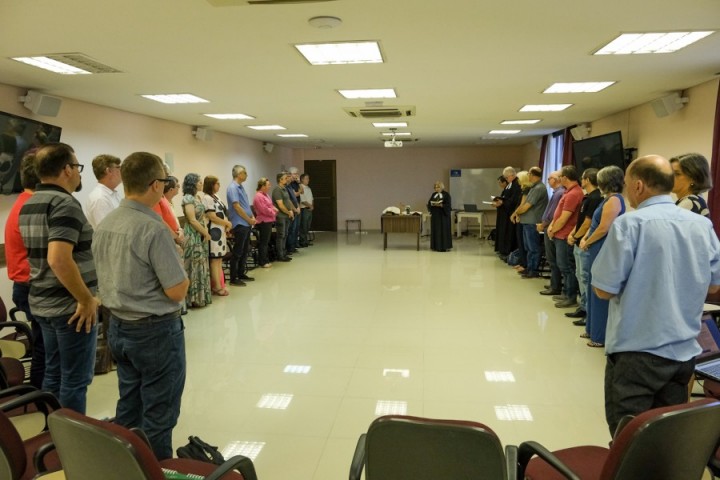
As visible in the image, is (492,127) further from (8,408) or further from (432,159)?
(8,408)

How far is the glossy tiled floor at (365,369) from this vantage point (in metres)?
2.79

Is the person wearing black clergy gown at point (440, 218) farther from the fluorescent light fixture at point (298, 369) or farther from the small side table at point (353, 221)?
the fluorescent light fixture at point (298, 369)

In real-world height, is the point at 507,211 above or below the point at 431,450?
above

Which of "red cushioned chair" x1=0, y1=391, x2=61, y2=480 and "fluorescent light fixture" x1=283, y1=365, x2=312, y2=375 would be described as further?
"fluorescent light fixture" x1=283, y1=365, x2=312, y2=375

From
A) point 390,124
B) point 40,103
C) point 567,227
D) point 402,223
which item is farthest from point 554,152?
point 40,103

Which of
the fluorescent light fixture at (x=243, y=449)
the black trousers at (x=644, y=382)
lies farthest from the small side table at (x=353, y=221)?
the black trousers at (x=644, y=382)

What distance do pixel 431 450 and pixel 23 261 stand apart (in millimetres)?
2563

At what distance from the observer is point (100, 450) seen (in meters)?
1.35

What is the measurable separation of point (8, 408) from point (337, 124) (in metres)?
7.00

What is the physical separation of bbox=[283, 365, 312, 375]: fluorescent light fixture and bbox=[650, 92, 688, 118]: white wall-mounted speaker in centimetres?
503

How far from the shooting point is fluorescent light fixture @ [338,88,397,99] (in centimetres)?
526

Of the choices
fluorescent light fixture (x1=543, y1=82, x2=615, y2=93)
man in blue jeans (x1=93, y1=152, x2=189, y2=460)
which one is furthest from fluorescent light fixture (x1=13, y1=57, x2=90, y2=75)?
fluorescent light fixture (x1=543, y1=82, x2=615, y2=93)

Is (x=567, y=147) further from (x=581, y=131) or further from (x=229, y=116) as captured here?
(x=229, y=116)

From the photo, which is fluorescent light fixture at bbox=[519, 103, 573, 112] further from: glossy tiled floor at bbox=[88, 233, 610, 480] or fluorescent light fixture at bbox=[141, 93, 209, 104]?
fluorescent light fixture at bbox=[141, 93, 209, 104]
